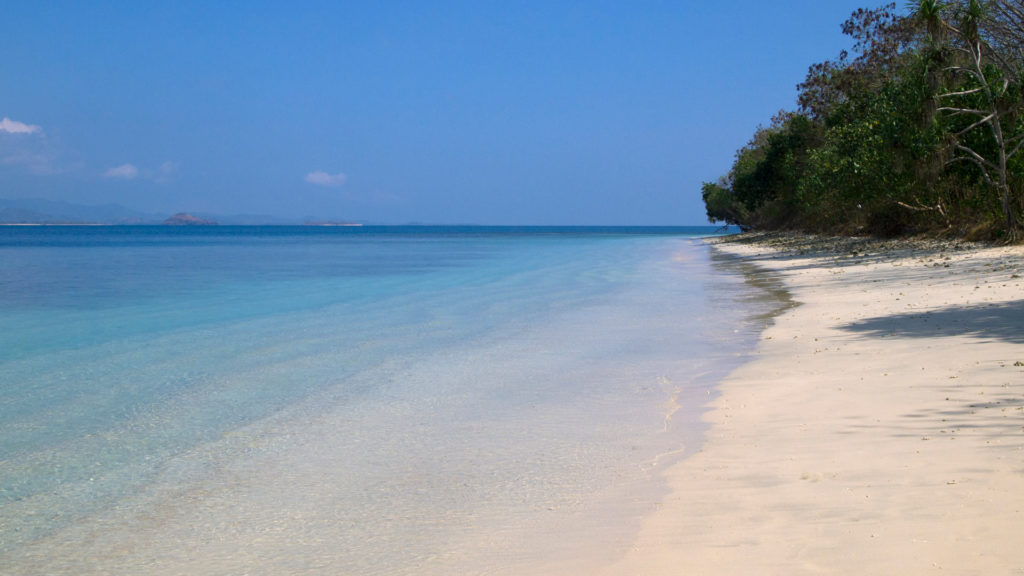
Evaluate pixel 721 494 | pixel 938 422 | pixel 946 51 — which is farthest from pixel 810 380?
pixel 946 51

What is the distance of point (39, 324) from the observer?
54.4 ft

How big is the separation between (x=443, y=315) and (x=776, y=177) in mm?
47350

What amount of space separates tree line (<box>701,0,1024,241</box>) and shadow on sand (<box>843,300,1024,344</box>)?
39.1 feet

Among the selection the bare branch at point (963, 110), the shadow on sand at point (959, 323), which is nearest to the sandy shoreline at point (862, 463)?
the shadow on sand at point (959, 323)

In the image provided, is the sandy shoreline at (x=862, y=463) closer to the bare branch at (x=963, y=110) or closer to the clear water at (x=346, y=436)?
the clear water at (x=346, y=436)

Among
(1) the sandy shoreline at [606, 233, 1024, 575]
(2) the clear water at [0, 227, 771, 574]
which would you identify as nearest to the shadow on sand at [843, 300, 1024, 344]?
(1) the sandy shoreline at [606, 233, 1024, 575]

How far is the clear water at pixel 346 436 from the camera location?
15.6 feet

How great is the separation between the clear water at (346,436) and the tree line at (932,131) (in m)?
10.9

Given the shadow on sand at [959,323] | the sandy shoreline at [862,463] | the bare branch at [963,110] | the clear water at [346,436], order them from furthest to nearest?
the bare branch at [963,110] → the shadow on sand at [959,323] → the clear water at [346,436] → the sandy shoreline at [862,463]

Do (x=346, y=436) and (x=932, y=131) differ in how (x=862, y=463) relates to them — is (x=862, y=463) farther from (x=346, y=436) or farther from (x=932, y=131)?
(x=932, y=131)

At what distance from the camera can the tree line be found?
2223 centimetres

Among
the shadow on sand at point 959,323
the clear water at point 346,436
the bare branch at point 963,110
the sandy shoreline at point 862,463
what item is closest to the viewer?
the sandy shoreline at point 862,463

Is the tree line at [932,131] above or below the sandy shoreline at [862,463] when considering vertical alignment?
above

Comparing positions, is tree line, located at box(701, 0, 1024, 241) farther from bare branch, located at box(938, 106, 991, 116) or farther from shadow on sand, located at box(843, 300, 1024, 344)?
shadow on sand, located at box(843, 300, 1024, 344)
